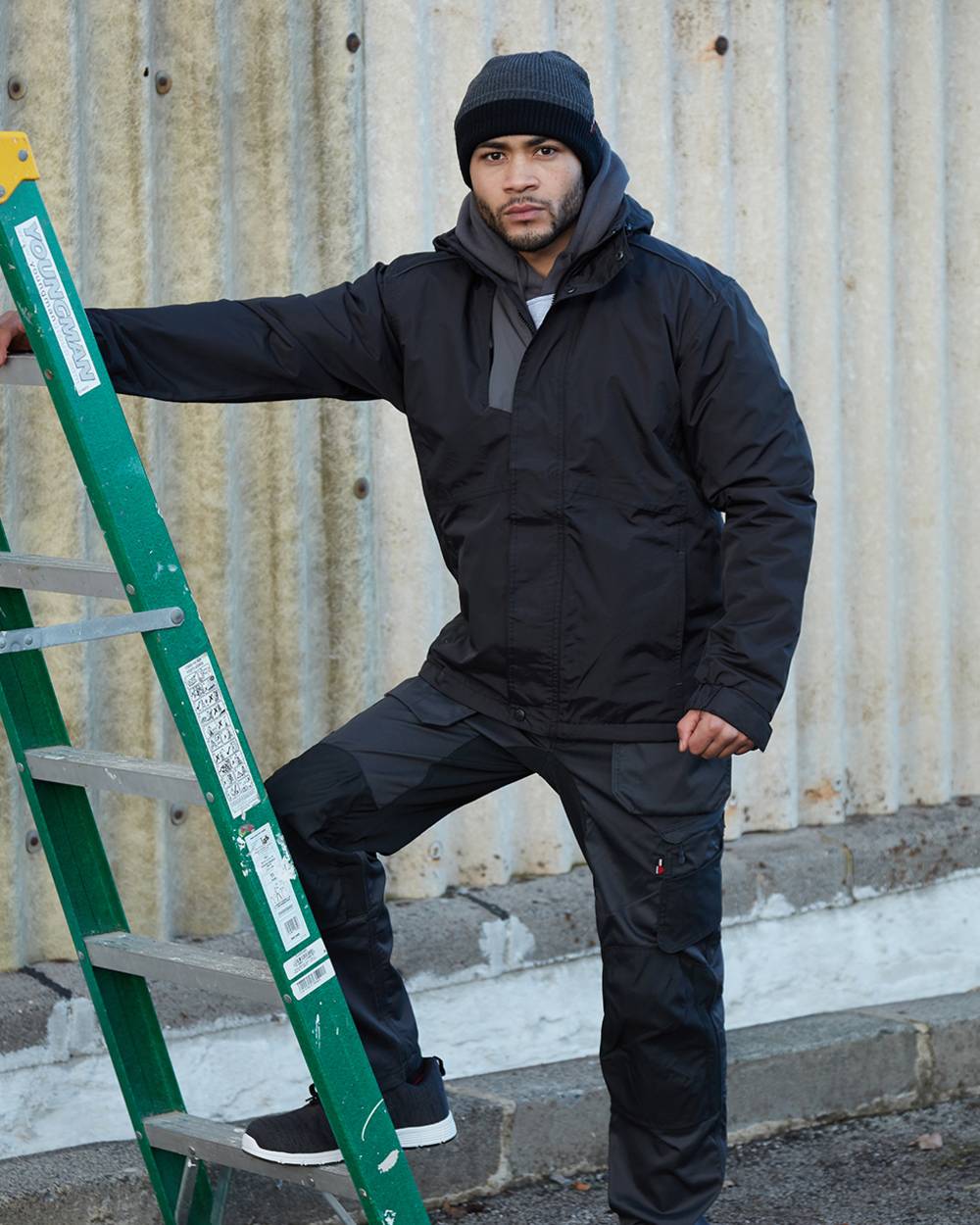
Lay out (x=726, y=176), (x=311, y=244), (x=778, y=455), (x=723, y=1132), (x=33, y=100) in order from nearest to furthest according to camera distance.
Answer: (x=778, y=455) < (x=723, y=1132) < (x=33, y=100) < (x=311, y=244) < (x=726, y=176)

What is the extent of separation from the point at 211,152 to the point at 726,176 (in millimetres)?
1529

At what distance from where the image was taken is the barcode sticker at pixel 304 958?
339cm

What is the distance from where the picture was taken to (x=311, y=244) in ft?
16.1

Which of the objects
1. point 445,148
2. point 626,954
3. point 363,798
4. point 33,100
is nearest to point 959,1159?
point 626,954

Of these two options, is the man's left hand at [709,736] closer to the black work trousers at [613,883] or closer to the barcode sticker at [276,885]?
the black work trousers at [613,883]

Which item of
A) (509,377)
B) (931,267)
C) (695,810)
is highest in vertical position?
(931,267)

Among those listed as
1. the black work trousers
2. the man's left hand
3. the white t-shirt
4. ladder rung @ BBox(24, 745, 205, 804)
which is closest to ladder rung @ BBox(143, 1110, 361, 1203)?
the black work trousers

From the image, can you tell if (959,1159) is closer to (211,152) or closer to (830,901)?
(830,901)

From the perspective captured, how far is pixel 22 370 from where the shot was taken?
3.35 meters

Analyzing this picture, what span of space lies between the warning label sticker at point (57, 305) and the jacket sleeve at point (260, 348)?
260 millimetres

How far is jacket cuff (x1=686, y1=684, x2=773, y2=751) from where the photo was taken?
3.58 m

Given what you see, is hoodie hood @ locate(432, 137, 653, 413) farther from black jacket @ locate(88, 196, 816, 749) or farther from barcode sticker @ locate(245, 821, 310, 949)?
barcode sticker @ locate(245, 821, 310, 949)

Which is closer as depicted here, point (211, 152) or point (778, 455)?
point (778, 455)

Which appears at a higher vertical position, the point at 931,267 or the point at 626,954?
the point at 931,267
